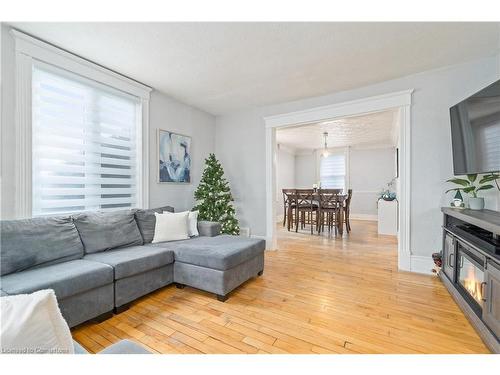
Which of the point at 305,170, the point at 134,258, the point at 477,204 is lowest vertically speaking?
the point at 134,258

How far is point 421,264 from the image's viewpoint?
282 centimetres

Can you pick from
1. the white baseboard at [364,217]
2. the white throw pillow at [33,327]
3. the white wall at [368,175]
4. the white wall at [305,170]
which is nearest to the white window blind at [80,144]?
the white throw pillow at [33,327]

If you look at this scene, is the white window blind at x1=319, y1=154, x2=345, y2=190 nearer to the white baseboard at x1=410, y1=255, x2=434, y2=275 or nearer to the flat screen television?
the white baseboard at x1=410, y1=255, x2=434, y2=275

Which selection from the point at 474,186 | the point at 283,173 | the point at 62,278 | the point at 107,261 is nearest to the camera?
the point at 62,278

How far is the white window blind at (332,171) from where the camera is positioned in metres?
7.70

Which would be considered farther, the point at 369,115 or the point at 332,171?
the point at 332,171

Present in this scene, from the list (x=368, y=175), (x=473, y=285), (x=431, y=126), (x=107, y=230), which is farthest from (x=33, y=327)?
(x=368, y=175)

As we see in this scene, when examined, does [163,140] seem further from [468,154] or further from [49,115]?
[468,154]

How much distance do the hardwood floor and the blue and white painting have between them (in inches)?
67.4

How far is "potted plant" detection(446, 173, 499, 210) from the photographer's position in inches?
89.1

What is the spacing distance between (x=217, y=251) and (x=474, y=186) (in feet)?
8.72

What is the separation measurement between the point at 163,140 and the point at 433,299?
3.67 metres

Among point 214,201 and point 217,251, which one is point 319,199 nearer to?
point 214,201

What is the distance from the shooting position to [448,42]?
2.20 m
